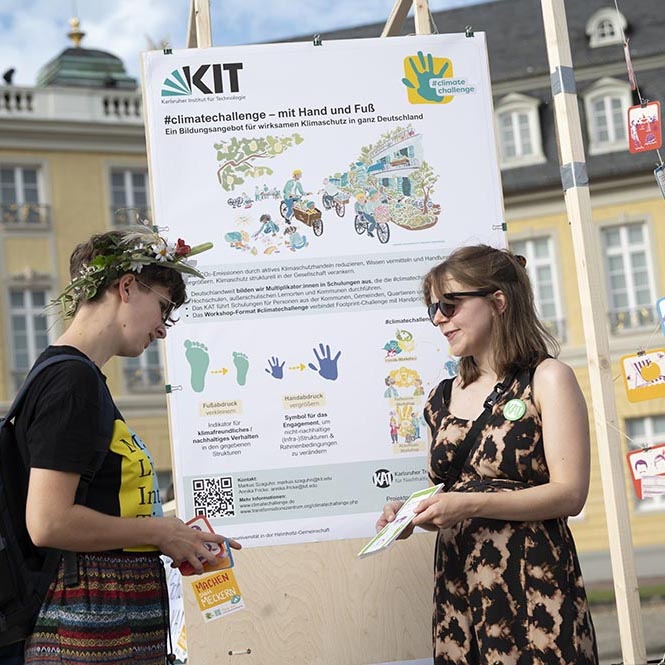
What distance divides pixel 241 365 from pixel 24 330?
57.1 ft

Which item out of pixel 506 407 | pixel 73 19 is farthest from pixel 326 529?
pixel 73 19

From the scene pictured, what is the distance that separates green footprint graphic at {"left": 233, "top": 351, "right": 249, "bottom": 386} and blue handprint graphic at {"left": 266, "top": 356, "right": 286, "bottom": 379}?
6cm

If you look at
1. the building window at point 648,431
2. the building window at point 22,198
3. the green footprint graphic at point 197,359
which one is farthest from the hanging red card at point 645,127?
the building window at point 22,198

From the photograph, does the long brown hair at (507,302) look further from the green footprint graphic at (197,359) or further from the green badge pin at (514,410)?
the green footprint graphic at (197,359)

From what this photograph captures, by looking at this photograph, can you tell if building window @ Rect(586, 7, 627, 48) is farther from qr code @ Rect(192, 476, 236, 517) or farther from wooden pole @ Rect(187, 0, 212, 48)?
qr code @ Rect(192, 476, 236, 517)

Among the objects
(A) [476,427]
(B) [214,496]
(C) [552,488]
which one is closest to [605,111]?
(B) [214,496]

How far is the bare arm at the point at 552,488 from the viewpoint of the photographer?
2578 mm

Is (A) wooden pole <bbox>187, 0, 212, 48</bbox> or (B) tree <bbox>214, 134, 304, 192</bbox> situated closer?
(B) tree <bbox>214, 134, 304, 192</bbox>

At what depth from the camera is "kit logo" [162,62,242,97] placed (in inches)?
140

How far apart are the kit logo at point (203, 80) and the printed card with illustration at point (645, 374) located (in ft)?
4.68

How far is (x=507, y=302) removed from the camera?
111 inches

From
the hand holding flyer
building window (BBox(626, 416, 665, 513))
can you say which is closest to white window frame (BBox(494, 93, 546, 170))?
building window (BBox(626, 416, 665, 513))

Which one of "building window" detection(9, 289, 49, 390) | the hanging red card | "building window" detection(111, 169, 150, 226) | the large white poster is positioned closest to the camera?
the large white poster

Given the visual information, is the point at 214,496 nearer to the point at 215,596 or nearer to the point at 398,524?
the point at 215,596
